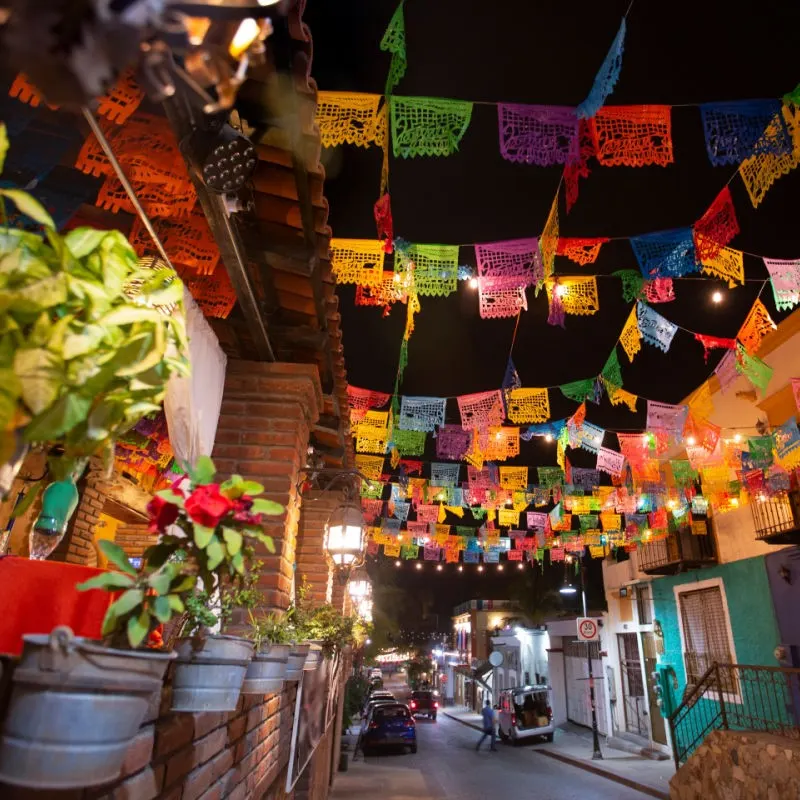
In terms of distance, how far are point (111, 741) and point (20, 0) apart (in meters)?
1.25

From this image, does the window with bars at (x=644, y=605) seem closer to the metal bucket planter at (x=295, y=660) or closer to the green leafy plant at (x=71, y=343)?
the metal bucket planter at (x=295, y=660)

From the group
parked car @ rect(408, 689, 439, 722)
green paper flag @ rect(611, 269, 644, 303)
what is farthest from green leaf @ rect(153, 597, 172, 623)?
parked car @ rect(408, 689, 439, 722)

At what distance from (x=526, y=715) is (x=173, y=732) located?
63.4 feet

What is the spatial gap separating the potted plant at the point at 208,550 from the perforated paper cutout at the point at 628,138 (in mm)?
4013

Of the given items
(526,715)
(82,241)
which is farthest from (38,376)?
(526,715)

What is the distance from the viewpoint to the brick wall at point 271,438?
137 inches

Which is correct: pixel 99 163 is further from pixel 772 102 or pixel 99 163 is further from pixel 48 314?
pixel 772 102

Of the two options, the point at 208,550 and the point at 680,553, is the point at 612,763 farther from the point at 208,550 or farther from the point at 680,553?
the point at 208,550

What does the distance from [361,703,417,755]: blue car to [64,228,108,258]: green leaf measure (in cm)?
1795

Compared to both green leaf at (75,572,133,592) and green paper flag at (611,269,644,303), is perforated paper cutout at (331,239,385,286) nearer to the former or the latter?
green paper flag at (611,269,644,303)

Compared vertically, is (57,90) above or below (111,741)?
above

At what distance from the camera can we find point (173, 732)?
1.65 metres

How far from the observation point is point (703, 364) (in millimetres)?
12820

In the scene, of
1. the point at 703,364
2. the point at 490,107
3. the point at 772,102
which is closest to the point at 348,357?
the point at 490,107
